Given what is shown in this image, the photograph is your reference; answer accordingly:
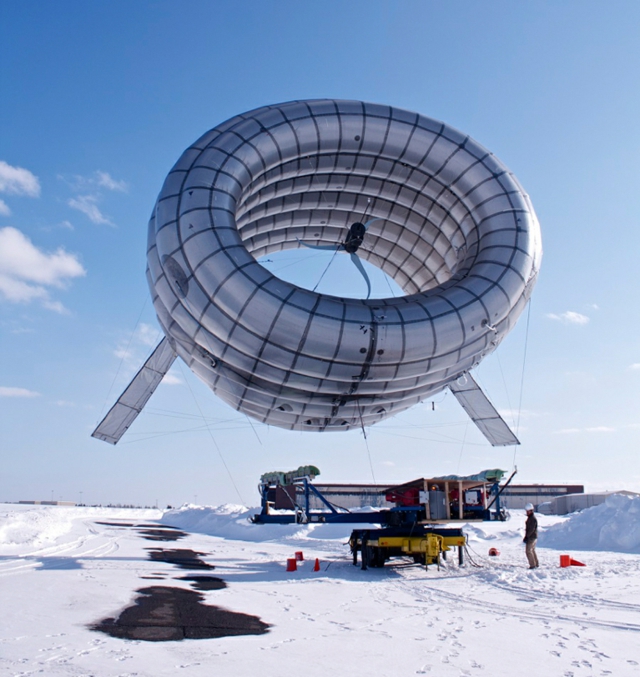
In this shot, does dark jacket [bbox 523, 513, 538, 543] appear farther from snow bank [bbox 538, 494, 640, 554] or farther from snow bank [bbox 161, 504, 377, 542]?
snow bank [bbox 161, 504, 377, 542]

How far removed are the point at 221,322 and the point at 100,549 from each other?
13.5 meters

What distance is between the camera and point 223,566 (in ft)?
53.8

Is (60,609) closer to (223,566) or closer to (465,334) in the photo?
(223,566)

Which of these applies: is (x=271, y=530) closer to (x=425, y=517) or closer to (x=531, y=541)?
(x=425, y=517)

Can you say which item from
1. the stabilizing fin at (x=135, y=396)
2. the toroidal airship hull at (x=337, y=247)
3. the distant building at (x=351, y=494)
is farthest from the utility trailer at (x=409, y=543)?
the distant building at (x=351, y=494)

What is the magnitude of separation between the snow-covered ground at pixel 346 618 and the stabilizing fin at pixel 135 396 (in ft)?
12.7

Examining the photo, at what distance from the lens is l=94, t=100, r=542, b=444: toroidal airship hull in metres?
11.9

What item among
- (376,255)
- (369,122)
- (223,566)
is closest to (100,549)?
(223,566)

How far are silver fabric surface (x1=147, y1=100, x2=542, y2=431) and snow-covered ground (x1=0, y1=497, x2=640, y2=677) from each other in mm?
4458

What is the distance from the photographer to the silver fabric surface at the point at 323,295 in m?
11.9

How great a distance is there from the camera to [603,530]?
23297 mm

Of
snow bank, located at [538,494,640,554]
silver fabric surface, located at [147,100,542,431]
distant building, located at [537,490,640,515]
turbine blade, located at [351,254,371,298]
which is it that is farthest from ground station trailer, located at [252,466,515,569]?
distant building, located at [537,490,640,515]

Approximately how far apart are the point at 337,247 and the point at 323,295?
430cm

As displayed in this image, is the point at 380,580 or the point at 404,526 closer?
the point at 380,580
